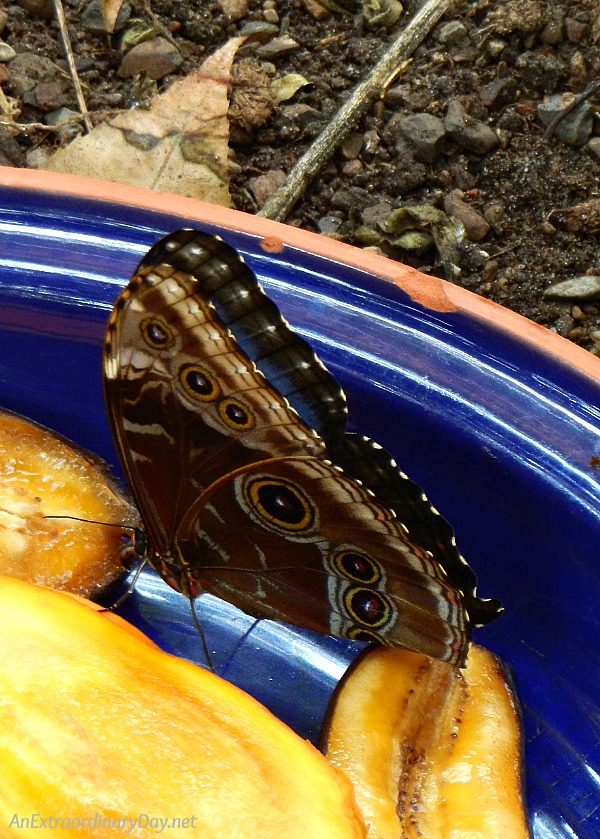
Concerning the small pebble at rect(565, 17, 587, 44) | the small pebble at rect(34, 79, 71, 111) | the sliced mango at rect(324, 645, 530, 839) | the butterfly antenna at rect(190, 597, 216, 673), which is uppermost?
the small pebble at rect(565, 17, 587, 44)

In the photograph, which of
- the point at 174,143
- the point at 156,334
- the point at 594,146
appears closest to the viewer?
the point at 156,334

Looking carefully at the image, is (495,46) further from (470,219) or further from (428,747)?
(428,747)

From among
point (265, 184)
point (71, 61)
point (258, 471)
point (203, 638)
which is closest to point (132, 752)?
point (258, 471)

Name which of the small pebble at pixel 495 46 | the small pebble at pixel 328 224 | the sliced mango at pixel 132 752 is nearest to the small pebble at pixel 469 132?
the small pebble at pixel 495 46

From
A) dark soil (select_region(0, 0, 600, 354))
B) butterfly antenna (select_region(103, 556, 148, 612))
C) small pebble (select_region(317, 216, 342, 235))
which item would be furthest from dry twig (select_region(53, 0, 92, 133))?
butterfly antenna (select_region(103, 556, 148, 612))

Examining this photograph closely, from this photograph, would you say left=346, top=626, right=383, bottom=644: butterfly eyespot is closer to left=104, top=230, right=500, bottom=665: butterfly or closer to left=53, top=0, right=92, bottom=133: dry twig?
left=104, top=230, right=500, bottom=665: butterfly

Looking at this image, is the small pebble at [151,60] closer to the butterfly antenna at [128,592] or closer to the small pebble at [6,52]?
the small pebble at [6,52]

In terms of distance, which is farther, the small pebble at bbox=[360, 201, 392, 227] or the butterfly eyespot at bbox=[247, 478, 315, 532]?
the small pebble at bbox=[360, 201, 392, 227]
